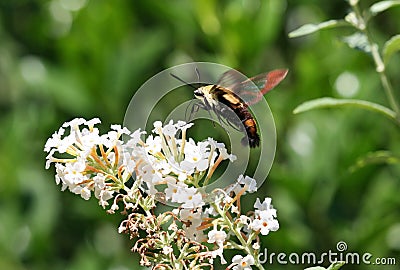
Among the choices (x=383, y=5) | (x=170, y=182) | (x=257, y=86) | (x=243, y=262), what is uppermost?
(x=383, y=5)

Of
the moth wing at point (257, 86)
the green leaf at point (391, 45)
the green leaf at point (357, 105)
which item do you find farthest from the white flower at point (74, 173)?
the green leaf at point (391, 45)

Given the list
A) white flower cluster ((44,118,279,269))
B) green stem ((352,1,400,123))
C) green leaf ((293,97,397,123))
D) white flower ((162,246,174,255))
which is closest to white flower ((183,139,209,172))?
white flower cluster ((44,118,279,269))

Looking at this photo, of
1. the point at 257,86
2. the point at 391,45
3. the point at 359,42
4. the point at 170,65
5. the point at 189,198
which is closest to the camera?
the point at 189,198

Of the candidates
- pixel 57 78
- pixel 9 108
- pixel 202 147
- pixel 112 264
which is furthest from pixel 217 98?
pixel 9 108

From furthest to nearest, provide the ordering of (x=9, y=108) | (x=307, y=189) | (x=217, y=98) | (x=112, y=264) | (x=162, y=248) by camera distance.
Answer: (x=9, y=108) < (x=112, y=264) < (x=307, y=189) < (x=217, y=98) < (x=162, y=248)

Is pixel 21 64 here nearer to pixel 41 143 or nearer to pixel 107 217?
pixel 41 143

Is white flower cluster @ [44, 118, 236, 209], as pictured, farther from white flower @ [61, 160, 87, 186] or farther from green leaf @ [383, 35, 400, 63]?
green leaf @ [383, 35, 400, 63]

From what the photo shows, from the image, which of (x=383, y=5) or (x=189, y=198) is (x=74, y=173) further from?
(x=383, y=5)

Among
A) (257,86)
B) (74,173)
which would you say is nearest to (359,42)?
(257,86)
